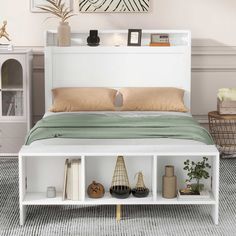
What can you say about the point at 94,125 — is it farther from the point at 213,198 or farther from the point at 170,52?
the point at 170,52

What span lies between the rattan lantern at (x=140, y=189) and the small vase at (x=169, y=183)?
0.11m

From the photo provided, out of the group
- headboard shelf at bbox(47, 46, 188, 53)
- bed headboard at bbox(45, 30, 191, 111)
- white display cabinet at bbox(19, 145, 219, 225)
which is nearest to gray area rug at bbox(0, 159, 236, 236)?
white display cabinet at bbox(19, 145, 219, 225)

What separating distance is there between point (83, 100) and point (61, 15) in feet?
3.13

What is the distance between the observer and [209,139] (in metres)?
3.81

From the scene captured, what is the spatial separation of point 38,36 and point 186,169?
2568 millimetres

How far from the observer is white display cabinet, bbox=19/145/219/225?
3459 millimetres

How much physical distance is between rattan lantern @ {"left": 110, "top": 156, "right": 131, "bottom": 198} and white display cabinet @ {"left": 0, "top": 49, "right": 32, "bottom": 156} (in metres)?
1.87

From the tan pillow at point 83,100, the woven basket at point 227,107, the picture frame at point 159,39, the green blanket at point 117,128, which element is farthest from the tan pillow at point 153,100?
the green blanket at point 117,128

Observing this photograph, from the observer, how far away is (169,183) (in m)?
3.51

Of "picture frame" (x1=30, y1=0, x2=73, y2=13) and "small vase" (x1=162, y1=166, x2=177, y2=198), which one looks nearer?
"small vase" (x1=162, y1=166, x2=177, y2=198)

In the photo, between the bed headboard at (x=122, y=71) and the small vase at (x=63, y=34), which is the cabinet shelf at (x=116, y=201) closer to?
the bed headboard at (x=122, y=71)

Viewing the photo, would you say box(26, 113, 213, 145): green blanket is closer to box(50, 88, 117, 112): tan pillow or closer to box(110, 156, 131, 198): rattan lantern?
box(110, 156, 131, 198): rattan lantern

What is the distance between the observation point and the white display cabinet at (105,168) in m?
3.46

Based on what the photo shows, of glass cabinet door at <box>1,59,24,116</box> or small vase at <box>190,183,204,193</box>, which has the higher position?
glass cabinet door at <box>1,59,24,116</box>
